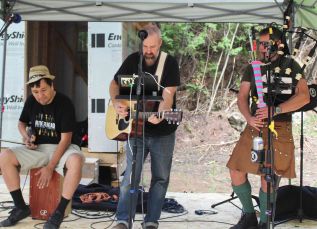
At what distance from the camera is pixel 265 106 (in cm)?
360

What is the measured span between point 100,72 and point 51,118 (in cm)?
271

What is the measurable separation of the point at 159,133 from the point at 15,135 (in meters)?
3.92

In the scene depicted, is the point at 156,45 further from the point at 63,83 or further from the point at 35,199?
the point at 63,83

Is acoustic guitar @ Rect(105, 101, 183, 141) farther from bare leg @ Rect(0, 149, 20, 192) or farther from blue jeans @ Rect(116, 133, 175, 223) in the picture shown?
bare leg @ Rect(0, 149, 20, 192)

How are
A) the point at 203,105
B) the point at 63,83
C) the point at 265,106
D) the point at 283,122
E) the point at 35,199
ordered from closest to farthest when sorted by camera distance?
the point at 265,106
the point at 283,122
the point at 35,199
the point at 63,83
the point at 203,105

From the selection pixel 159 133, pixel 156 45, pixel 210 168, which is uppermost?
pixel 156 45

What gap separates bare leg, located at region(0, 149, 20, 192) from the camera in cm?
420

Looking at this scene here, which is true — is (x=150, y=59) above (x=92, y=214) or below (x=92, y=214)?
above

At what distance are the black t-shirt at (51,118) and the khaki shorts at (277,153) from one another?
148cm

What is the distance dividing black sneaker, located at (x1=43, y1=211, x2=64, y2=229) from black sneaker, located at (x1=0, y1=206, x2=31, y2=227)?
1.17 feet

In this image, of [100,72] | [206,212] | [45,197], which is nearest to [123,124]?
[45,197]

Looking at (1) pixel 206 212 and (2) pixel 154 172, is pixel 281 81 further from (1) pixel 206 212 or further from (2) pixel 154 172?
(1) pixel 206 212

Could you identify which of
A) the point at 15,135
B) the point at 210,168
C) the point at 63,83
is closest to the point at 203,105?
the point at 210,168

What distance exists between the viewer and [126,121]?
3.74 m
